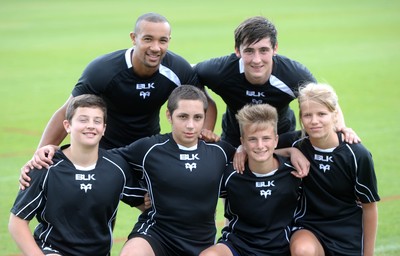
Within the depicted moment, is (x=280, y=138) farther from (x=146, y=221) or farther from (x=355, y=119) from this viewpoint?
(x=355, y=119)

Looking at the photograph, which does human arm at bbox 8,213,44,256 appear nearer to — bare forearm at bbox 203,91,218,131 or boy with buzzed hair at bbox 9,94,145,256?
boy with buzzed hair at bbox 9,94,145,256

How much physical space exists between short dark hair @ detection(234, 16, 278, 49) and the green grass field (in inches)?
89.1

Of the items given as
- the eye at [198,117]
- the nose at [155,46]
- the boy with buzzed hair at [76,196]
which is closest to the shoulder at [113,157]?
the boy with buzzed hair at [76,196]

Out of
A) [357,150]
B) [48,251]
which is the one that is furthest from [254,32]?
[48,251]

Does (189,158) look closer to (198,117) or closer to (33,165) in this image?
(198,117)

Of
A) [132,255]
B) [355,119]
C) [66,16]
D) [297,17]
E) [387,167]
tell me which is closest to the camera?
[132,255]

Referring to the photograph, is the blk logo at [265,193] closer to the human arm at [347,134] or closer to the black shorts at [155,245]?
the human arm at [347,134]

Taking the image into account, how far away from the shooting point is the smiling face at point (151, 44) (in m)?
6.72

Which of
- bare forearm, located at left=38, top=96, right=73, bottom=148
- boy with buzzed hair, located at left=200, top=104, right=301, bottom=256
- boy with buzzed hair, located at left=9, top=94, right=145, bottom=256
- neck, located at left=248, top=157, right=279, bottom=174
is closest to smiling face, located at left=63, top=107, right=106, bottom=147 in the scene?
boy with buzzed hair, located at left=9, top=94, right=145, bottom=256

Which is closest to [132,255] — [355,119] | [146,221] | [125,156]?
[146,221]

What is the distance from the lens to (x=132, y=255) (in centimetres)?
575

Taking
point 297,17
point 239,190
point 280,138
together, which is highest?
point 297,17

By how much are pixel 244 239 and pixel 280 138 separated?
1.12 m

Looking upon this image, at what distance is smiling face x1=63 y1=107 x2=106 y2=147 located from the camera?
5891mm
